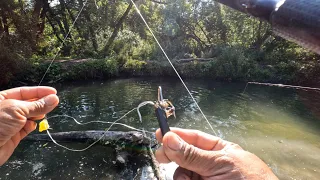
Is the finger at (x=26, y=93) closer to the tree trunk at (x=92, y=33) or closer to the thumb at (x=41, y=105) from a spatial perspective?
the thumb at (x=41, y=105)

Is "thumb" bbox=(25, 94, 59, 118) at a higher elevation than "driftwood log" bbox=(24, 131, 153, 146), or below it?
higher

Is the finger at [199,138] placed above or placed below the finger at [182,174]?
above

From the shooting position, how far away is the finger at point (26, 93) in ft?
A: 7.53

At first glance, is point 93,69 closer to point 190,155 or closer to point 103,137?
point 103,137

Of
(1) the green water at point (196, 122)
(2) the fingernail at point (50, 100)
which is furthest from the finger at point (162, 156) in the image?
(1) the green water at point (196, 122)

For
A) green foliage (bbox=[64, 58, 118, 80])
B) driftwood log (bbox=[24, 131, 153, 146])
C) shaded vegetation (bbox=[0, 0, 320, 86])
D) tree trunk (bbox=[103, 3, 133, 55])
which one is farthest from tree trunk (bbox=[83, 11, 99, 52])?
driftwood log (bbox=[24, 131, 153, 146])

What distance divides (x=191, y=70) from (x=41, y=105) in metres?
19.4

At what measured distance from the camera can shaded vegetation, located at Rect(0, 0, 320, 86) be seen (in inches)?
698

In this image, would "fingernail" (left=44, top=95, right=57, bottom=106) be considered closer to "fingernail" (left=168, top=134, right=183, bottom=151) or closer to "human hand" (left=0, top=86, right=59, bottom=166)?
"human hand" (left=0, top=86, right=59, bottom=166)

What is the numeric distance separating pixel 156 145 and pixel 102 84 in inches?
473

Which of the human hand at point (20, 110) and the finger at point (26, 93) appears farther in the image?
the finger at point (26, 93)

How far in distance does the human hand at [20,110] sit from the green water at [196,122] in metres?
4.15

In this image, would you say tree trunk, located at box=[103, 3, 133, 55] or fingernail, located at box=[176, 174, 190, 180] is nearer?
fingernail, located at box=[176, 174, 190, 180]

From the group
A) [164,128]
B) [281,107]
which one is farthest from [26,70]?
[164,128]
